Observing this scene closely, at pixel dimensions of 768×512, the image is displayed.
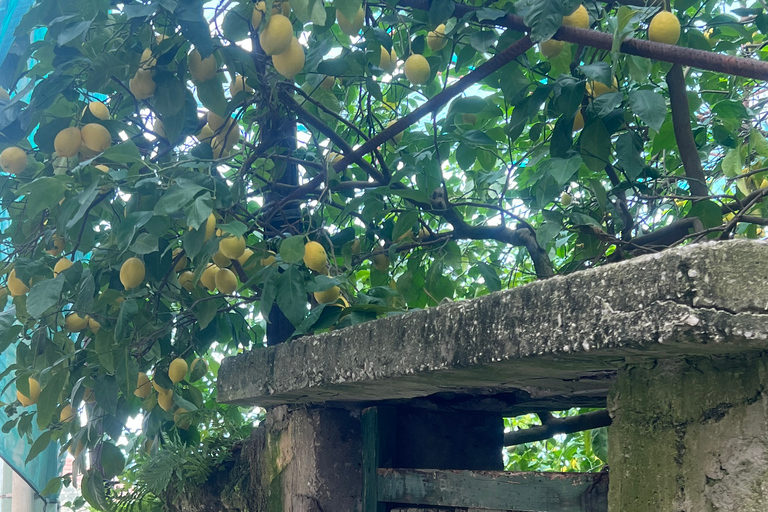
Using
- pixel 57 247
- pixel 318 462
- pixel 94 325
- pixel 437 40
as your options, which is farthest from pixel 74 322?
pixel 437 40

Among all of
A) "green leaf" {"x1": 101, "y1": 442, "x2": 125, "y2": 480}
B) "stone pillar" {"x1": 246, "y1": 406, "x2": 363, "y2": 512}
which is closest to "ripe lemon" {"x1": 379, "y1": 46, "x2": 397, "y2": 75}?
"stone pillar" {"x1": 246, "y1": 406, "x2": 363, "y2": 512}

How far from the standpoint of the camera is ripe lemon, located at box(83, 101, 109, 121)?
6.13 feet

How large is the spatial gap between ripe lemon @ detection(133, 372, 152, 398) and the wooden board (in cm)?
96

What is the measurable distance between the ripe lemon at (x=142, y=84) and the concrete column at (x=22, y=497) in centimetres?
245

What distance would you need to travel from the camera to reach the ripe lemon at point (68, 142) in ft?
5.89

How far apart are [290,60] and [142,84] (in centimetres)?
37

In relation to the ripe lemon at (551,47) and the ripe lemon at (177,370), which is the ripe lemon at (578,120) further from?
the ripe lemon at (177,370)

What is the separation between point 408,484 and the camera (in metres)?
1.51

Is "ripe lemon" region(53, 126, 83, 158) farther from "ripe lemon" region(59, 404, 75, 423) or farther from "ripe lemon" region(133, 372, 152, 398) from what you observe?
"ripe lemon" region(59, 404, 75, 423)

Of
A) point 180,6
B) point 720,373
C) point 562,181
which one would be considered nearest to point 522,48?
point 562,181

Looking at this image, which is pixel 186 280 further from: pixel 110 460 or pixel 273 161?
pixel 110 460

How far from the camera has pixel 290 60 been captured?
1681 mm

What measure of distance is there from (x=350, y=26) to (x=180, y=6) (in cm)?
37

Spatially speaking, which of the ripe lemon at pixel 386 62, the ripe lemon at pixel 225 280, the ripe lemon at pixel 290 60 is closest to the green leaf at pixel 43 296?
the ripe lemon at pixel 225 280
